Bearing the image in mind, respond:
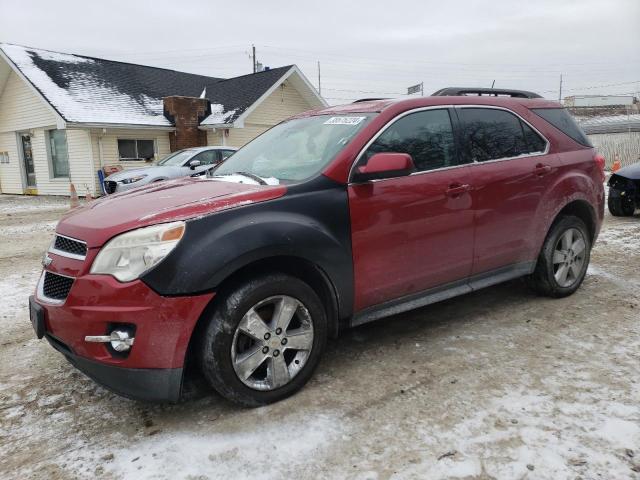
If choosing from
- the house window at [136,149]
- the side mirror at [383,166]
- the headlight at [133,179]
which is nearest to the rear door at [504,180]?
A: the side mirror at [383,166]

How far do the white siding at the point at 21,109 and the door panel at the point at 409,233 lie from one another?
17938 mm

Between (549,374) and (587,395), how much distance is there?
11.7 inches

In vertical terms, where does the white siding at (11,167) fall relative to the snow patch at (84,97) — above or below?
below

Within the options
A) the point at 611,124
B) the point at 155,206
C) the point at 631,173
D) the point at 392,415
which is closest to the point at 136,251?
the point at 155,206

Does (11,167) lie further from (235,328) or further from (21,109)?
(235,328)

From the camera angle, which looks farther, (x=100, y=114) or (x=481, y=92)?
(x=100, y=114)

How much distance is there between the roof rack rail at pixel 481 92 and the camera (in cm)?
418

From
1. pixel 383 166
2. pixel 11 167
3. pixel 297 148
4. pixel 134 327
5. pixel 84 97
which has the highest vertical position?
pixel 84 97

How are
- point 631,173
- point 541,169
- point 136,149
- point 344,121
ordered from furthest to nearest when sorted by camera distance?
point 136,149, point 631,173, point 541,169, point 344,121

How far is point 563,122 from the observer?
4.68 m

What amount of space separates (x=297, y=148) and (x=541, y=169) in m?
2.07

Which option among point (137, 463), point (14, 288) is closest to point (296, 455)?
point (137, 463)

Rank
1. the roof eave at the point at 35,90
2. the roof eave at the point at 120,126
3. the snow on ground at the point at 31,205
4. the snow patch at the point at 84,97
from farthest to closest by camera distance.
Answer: the snow patch at the point at 84,97, the roof eave at the point at 120,126, the roof eave at the point at 35,90, the snow on ground at the point at 31,205

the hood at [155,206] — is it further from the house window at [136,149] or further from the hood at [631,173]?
the house window at [136,149]
